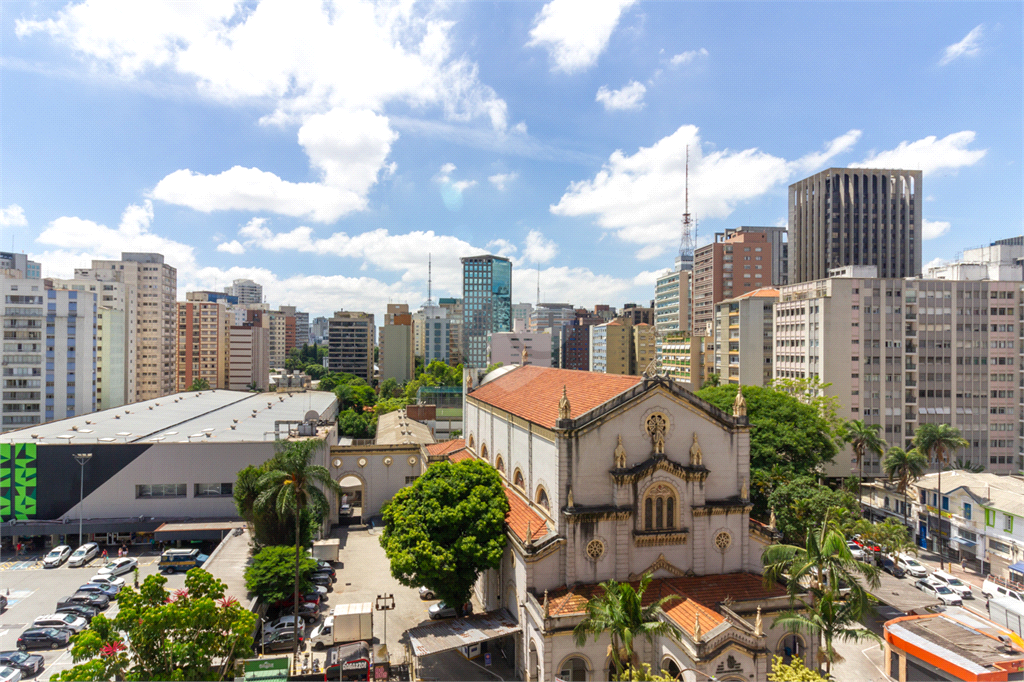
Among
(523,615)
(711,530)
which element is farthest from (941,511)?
(523,615)

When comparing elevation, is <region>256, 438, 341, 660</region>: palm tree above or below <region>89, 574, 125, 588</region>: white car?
above

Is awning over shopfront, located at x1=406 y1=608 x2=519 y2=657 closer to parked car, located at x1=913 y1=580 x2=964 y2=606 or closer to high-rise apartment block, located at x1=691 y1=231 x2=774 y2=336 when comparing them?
parked car, located at x1=913 y1=580 x2=964 y2=606

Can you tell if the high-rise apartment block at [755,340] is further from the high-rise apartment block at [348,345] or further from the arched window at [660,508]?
the high-rise apartment block at [348,345]

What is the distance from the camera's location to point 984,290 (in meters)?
75.2

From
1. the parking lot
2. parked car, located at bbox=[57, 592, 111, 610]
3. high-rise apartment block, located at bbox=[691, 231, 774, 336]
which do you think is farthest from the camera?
high-rise apartment block, located at bbox=[691, 231, 774, 336]

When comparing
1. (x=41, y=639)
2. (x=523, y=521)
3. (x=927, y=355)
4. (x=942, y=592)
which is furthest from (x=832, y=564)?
(x=927, y=355)

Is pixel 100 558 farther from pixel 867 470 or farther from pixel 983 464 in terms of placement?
pixel 983 464

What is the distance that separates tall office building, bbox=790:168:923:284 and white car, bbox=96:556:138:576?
504 feet

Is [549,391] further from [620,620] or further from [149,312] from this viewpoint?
[149,312]

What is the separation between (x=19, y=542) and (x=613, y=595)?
5422 cm

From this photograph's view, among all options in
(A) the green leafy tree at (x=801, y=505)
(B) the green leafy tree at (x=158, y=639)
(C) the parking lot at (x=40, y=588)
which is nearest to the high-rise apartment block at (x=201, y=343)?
(C) the parking lot at (x=40, y=588)

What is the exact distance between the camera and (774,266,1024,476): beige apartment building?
7494 centimetres

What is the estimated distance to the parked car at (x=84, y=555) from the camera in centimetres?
4719

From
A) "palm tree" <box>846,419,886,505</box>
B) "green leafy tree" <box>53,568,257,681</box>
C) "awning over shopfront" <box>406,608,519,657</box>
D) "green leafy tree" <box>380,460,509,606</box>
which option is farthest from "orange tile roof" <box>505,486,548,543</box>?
"palm tree" <box>846,419,886,505</box>
